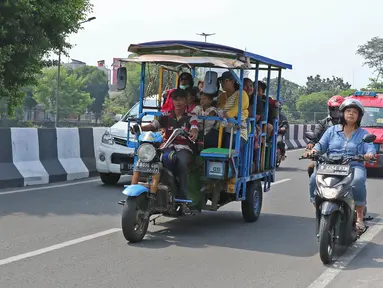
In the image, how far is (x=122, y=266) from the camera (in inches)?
265

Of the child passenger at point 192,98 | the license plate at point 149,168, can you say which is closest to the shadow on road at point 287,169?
the child passenger at point 192,98

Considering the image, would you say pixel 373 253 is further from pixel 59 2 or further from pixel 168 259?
pixel 59 2

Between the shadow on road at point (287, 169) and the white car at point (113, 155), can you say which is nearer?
the white car at point (113, 155)

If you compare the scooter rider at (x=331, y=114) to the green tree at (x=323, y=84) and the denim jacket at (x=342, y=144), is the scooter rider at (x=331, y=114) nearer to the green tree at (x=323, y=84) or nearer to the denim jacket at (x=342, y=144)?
the denim jacket at (x=342, y=144)

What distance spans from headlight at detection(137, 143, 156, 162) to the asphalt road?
922 mm

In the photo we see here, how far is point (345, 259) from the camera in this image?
24.6ft

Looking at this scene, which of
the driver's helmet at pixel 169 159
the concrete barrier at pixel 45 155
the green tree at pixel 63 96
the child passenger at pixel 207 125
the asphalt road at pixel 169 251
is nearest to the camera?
the asphalt road at pixel 169 251

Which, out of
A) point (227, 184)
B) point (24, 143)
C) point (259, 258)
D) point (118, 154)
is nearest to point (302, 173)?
point (118, 154)

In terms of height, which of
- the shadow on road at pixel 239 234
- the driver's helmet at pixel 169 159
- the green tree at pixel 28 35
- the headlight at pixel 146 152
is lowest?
the shadow on road at pixel 239 234

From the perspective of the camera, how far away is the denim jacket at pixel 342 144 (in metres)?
7.86

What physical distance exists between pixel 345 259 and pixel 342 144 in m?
1.28

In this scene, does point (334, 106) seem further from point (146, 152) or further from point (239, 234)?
point (146, 152)

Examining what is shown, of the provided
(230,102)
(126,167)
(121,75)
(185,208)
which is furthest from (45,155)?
(185,208)

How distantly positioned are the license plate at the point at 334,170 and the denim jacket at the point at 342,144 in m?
0.56
